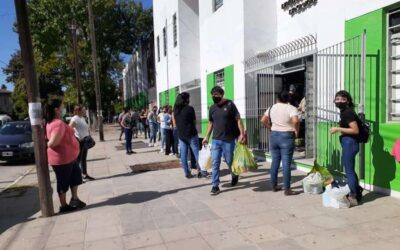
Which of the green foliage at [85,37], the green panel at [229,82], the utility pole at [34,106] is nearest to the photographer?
the utility pole at [34,106]

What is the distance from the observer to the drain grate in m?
9.75

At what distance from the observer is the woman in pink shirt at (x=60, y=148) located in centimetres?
566

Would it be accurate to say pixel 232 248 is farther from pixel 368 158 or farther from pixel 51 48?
pixel 51 48

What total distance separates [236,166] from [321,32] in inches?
128

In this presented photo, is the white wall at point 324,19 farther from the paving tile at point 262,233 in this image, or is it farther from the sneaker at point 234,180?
the paving tile at point 262,233

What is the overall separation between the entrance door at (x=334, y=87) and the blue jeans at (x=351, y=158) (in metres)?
0.81

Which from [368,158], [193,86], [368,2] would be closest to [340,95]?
[368,158]

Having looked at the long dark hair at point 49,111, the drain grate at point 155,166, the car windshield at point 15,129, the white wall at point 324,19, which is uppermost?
the white wall at point 324,19

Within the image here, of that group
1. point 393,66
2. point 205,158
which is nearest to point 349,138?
point 393,66

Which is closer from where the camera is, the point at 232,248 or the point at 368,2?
the point at 232,248

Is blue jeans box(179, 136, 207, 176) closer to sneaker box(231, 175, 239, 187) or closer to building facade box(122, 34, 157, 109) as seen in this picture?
sneaker box(231, 175, 239, 187)

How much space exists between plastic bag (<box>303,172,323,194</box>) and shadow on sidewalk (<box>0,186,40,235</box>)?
4.28m

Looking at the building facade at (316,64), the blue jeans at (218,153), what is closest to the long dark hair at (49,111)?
the blue jeans at (218,153)

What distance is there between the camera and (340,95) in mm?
5348
